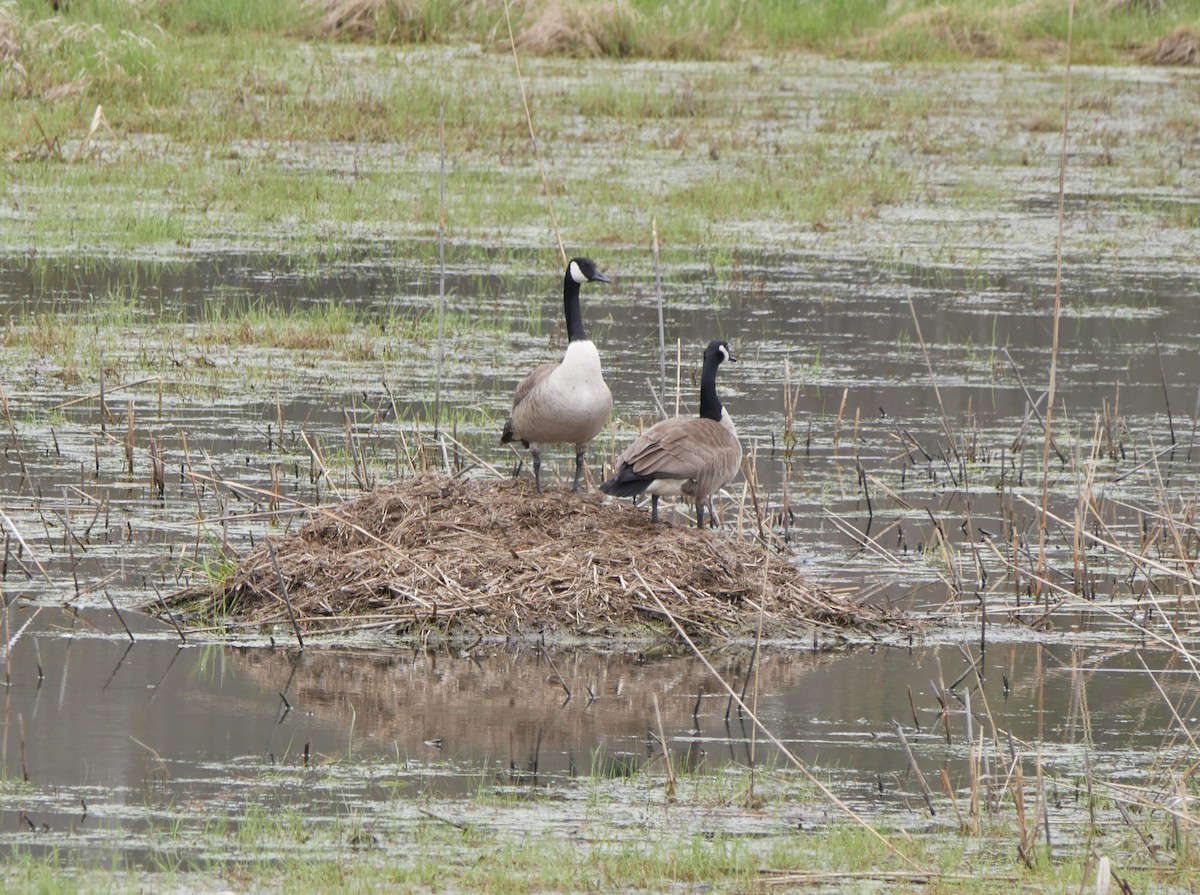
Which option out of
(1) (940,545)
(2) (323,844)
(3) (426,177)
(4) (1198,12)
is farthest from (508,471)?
(4) (1198,12)

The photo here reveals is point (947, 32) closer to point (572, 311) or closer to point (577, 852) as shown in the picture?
point (572, 311)

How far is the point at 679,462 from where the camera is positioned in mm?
8602

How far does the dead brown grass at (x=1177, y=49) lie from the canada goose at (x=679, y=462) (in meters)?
25.8

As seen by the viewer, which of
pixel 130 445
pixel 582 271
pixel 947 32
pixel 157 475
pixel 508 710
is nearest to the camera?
pixel 508 710

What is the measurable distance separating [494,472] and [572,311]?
3.79 ft

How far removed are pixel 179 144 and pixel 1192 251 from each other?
1084cm

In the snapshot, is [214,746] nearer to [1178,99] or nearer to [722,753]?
[722,753]

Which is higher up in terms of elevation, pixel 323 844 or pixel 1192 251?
pixel 1192 251

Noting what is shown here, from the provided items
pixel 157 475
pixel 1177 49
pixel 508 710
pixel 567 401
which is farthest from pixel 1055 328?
pixel 1177 49

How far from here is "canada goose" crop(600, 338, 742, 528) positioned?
8570 mm

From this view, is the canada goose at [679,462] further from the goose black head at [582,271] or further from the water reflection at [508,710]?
the goose black head at [582,271]

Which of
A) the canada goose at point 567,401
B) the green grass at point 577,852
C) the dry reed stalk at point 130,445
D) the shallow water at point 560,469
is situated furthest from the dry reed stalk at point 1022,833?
the dry reed stalk at point 130,445

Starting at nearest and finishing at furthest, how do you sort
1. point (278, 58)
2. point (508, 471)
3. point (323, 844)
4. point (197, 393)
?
point (323, 844) → point (508, 471) → point (197, 393) → point (278, 58)

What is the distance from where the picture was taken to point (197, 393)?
1266 cm
